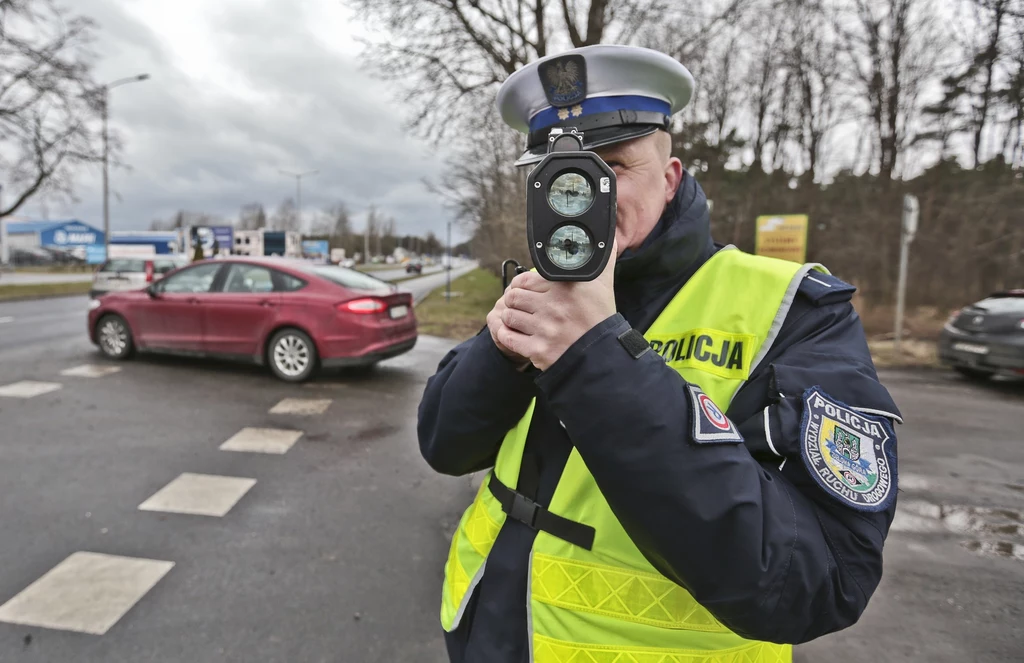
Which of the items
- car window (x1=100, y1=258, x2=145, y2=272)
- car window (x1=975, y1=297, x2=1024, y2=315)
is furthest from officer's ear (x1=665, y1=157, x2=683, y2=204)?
car window (x1=100, y1=258, x2=145, y2=272)

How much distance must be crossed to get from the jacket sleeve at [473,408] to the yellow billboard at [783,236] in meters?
13.1

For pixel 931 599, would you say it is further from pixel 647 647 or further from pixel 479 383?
A: pixel 479 383

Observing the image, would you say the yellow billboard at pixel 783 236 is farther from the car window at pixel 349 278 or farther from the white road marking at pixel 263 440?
the white road marking at pixel 263 440

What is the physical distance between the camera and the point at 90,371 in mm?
7215

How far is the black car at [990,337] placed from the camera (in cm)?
736

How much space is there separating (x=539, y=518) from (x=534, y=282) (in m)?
0.49

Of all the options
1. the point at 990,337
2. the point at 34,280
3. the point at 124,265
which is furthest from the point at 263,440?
the point at 34,280

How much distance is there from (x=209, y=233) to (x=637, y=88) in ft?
126

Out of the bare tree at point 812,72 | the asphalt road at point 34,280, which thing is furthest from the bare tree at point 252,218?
the bare tree at point 812,72

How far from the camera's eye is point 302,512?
3576 mm

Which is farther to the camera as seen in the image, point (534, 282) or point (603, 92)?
point (603, 92)

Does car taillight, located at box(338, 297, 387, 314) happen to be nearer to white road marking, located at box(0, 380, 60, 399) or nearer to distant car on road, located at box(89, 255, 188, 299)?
white road marking, located at box(0, 380, 60, 399)

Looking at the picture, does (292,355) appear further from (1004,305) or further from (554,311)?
(1004,305)

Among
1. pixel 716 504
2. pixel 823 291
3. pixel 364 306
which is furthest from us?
pixel 364 306
